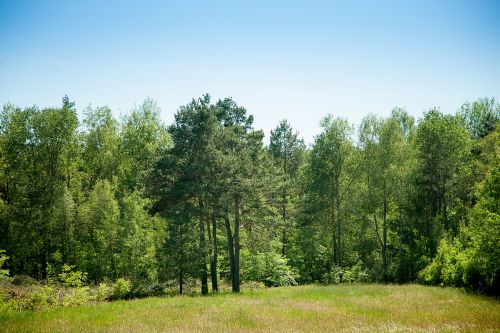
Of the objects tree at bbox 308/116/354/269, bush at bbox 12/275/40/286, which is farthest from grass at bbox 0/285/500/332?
tree at bbox 308/116/354/269

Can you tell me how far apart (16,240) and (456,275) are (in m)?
38.7

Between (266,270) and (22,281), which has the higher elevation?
(22,281)

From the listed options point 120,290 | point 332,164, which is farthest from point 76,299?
point 332,164

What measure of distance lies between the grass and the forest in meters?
7.87

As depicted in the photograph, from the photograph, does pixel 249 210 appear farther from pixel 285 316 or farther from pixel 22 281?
pixel 22 281

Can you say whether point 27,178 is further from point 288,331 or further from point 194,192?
point 288,331

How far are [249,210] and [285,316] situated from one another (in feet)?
44.1

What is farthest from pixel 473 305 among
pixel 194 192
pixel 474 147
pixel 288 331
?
pixel 474 147

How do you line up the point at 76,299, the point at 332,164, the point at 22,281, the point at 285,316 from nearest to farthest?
1. the point at 285,316
2. the point at 76,299
3. the point at 22,281
4. the point at 332,164

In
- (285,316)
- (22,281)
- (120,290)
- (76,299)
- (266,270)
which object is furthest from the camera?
(266,270)

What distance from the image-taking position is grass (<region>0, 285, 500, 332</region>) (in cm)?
1300

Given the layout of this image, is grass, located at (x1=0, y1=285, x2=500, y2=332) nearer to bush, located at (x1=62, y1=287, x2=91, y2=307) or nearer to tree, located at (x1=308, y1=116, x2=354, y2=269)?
bush, located at (x1=62, y1=287, x2=91, y2=307)

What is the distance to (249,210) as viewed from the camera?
28.6 metres

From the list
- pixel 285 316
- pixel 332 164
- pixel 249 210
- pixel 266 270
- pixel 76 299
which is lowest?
pixel 266 270
